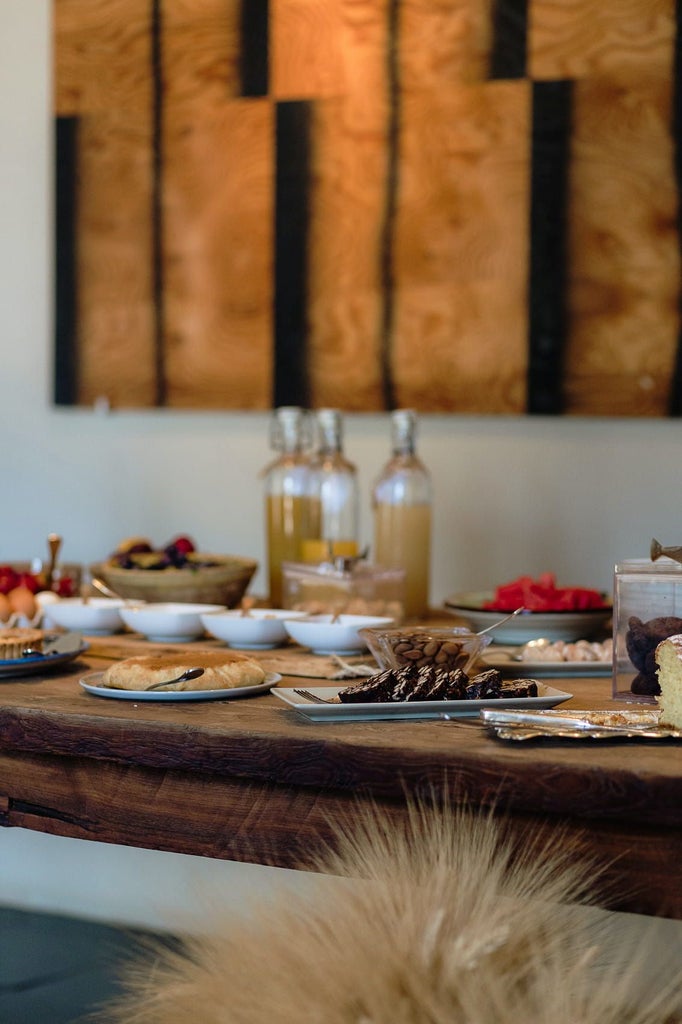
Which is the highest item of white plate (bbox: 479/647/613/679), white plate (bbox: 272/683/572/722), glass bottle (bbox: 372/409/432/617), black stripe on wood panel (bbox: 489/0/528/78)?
black stripe on wood panel (bbox: 489/0/528/78)

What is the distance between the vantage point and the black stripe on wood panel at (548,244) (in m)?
2.20

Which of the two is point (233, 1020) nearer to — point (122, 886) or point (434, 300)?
point (122, 886)

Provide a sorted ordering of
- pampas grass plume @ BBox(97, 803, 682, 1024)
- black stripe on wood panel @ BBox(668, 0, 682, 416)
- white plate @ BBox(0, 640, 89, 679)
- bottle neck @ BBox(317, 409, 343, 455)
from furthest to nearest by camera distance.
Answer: black stripe on wood panel @ BBox(668, 0, 682, 416) → bottle neck @ BBox(317, 409, 343, 455) → white plate @ BBox(0, 640, 89, 679) → pampas grass plume @ BBox(97, 803, 682, 1024)

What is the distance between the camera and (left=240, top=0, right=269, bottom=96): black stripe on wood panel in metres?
2.45

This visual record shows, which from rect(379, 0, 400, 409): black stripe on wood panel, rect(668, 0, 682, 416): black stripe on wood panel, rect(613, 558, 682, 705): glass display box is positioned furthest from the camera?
rect(379, 0, 400, 409): black stripe on wood panel

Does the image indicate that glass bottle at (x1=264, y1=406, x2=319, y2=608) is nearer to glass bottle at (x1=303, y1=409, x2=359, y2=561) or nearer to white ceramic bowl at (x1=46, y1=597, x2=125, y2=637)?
glass bottle at (x1=303, y1=409, x2=359, y2=561)

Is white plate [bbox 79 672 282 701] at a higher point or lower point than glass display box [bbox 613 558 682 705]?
lower

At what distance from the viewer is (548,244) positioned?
2223 mm

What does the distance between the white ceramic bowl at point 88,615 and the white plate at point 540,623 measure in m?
0.49

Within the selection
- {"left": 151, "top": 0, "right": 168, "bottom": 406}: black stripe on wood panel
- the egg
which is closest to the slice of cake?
the egg

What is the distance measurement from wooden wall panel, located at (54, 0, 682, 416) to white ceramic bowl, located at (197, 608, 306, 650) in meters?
0.81

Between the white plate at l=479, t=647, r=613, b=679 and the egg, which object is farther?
the egg

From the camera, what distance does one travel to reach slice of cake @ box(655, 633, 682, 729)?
44.3 inches

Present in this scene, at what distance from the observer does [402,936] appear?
87 centimetres
